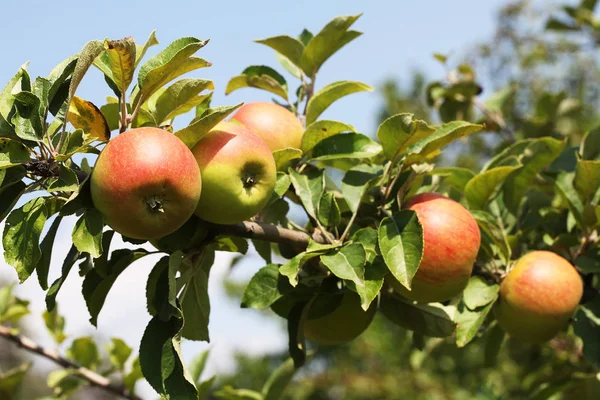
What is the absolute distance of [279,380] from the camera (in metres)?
2.00

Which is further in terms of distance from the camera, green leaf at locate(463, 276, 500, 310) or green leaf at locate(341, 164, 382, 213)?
green leaf at locate(463, 276, 500, 310)

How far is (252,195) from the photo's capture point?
1284 millimetres

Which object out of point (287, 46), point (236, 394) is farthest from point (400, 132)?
point (236, 394)

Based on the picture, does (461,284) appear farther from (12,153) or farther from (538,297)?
(12,153)

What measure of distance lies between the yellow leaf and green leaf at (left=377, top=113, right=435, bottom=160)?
0.55 metres

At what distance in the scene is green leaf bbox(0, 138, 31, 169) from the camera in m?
1.12

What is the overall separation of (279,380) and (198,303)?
624mm

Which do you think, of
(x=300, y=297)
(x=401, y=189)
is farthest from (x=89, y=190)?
(x=401, y=189)

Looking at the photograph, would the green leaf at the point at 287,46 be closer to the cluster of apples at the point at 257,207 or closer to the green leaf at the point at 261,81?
the green leaf at the point at 261,81

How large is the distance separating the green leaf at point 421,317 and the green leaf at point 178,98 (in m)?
0.64

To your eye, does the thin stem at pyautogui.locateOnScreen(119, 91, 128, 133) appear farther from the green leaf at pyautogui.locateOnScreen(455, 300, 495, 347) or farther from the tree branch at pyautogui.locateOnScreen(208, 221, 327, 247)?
the green leaf at pyautogui.locateOnScreen(455, 300, 495, 347)

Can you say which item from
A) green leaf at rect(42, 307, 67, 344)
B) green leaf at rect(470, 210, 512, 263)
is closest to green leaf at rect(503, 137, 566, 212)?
green leaf at rect(470, 210, 512, 263)

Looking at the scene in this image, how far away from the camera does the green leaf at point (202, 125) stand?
1190 millimetres

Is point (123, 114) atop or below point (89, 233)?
atop
